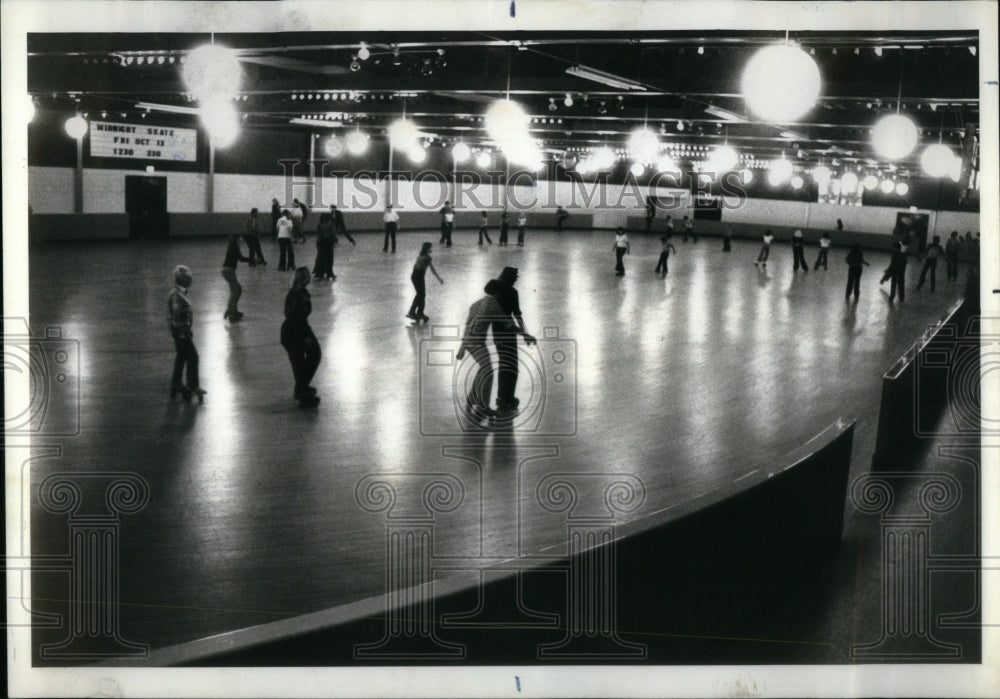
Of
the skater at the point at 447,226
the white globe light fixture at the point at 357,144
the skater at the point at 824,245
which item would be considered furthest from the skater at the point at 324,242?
the skater at the point at 824,245

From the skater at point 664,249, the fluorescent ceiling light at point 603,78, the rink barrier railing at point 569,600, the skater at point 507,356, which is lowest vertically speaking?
the rink barrier railing at point 569,600

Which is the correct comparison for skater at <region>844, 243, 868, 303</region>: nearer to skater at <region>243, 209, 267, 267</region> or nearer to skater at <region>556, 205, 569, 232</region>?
skater at <region>556, 205, 569, 232</region>

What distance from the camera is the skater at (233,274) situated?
29.7 feet

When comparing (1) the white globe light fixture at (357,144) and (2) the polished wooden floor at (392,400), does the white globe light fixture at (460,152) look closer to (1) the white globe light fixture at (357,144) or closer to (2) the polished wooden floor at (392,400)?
(1) the white globe light fixture at (357,144)

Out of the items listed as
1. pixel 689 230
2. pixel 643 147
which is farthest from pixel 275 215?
pixel 689 230

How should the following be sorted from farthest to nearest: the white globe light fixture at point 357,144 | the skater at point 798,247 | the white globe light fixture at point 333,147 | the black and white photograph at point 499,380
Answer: the skater at point 798,247
the white globe light fixture at point 333,147
the white globe light fixture at point 357,144
the black and white photograph at point 499,380

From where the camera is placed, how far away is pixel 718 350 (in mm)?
11172

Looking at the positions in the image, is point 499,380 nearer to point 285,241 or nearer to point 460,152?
point 460,152

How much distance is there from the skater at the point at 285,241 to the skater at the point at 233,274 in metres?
0.37

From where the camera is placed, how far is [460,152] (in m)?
6.34

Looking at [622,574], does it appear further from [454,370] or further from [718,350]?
[718,350]

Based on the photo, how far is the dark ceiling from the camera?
4.98 metres

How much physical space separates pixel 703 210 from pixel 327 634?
4.31m

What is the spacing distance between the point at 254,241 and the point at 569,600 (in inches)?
251
